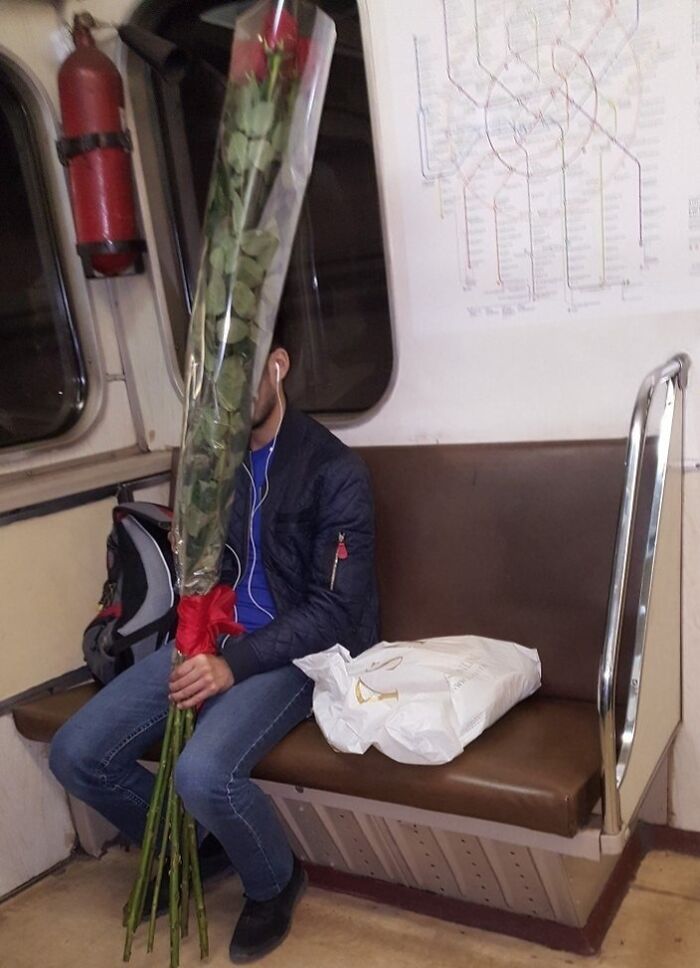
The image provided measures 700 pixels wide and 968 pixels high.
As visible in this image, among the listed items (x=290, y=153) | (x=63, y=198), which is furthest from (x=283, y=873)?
(x=63, y=198)

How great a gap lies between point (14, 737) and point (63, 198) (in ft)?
5.75

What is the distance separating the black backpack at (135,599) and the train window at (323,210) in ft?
2.27

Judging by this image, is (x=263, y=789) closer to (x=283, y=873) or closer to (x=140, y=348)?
(x=283, y=873)

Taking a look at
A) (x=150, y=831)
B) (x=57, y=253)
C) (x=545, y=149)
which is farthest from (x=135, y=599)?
(x=545, y=149)

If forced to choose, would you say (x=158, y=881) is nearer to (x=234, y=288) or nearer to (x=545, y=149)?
(x=234, y=288)

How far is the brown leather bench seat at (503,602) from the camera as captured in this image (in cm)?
187

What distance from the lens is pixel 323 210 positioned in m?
2.91

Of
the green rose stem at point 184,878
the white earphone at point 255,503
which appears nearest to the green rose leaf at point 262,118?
the white earphone at point 255,503

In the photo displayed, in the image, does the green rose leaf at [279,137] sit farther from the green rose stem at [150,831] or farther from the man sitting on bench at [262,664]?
the green rose stem at [150,831]

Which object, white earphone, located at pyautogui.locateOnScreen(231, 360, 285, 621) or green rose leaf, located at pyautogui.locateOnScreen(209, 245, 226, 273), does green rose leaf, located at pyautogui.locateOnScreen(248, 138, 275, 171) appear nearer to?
green rose leaf, located at pyautogui.locateOnScreen(209, 245, 226, 273)

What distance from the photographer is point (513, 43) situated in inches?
89.2

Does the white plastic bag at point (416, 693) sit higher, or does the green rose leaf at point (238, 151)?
the green rose leaf at point (238, 151)

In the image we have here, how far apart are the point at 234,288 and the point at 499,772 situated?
1.15 metres

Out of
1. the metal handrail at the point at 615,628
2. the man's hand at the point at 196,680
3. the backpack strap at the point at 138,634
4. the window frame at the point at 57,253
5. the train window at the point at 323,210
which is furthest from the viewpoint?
the window frame at the point at 57,253
